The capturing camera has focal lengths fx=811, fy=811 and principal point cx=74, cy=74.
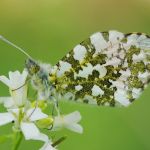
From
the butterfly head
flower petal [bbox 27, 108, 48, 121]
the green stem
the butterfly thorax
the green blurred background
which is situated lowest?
the green blurred background

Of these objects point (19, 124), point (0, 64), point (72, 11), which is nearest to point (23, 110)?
point (19, 124)

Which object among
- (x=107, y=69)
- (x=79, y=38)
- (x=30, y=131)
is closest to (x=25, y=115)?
(x=30, y=131)

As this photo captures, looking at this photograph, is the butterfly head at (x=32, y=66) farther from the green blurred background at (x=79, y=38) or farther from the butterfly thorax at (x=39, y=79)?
the green blurred background at (x=79, y=38)

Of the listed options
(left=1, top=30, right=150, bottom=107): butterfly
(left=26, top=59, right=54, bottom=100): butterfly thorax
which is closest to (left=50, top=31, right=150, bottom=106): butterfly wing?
(left=1, top=30, right=150, bottom=107): butterfly

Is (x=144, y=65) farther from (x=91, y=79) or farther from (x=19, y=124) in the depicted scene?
(x=19, y=124)

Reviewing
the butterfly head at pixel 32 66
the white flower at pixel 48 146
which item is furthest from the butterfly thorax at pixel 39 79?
the white flower at pixel 48 146

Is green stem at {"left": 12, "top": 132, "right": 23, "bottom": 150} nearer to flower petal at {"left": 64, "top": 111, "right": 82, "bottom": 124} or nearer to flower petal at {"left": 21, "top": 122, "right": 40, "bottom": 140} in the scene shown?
flower petal at {"left": 21, "top": 122, "right": 40, "bottom": 140}
